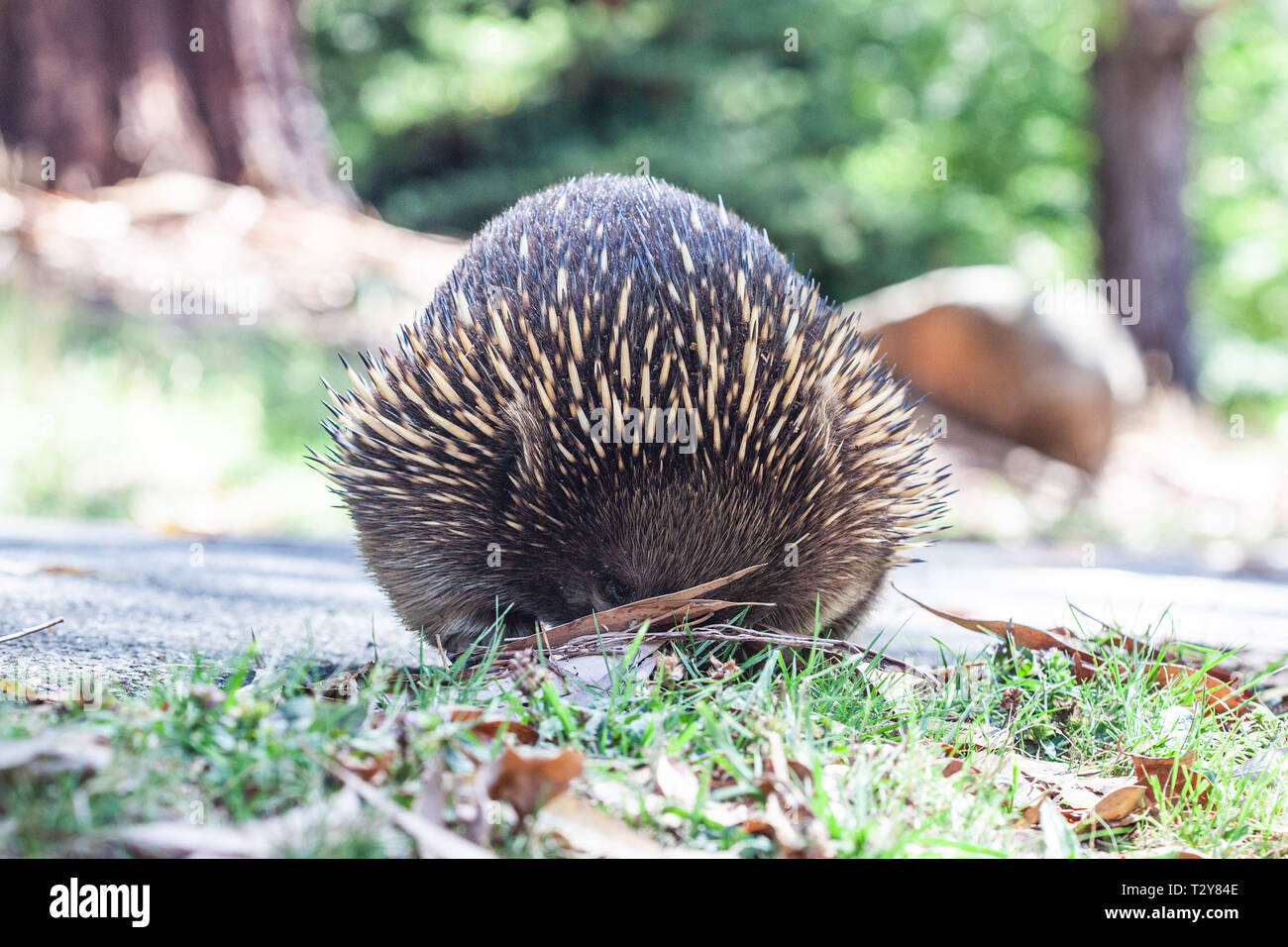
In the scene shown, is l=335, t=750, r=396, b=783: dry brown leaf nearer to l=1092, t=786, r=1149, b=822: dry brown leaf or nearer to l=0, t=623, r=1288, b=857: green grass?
l=0, t=623, r=1288, b=857: green grass

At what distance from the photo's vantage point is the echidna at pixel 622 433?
2770 millimetres

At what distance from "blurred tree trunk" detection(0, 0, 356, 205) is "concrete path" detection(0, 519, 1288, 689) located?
173 inches

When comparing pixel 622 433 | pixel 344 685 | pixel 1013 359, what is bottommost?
pixel 344 685

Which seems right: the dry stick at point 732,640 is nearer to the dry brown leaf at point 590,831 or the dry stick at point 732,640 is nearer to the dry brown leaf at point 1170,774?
the dry brown leaf at point 1170,774

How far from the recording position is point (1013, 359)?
9.77 m

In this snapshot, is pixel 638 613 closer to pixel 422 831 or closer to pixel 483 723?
pixel 483 723

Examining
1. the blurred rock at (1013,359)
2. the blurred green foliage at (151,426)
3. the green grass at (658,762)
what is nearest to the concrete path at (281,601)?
the green grass at (658,762)

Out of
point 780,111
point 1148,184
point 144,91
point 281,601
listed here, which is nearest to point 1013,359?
point 1148,184

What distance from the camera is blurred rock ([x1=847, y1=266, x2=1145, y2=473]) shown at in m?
9.66

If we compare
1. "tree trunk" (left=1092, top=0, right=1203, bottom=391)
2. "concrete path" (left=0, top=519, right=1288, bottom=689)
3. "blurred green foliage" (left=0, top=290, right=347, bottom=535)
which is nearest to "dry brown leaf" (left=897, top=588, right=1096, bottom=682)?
"concrete path" (left=0, top=519, right=1288, bottom=689)

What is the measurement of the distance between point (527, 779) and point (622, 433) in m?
1.04

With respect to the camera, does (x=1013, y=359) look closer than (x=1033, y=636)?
No
